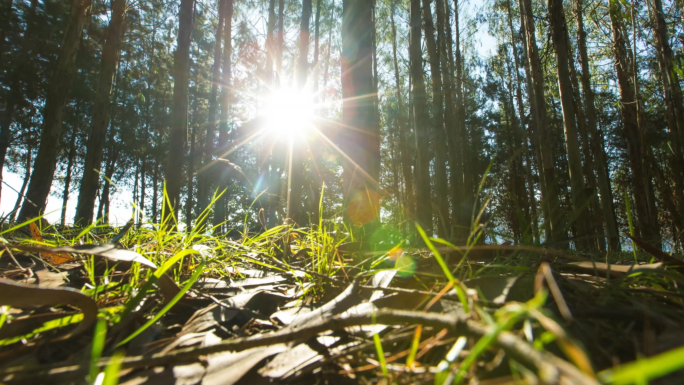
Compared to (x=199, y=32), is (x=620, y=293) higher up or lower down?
lower down

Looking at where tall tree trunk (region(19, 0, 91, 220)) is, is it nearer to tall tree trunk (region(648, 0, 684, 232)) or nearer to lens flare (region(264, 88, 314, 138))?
lens flare (region(264, 88, 314, 138))

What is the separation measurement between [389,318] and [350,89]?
11.7ft

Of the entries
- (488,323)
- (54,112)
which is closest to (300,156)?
(54,112)

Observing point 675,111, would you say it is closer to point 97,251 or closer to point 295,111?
point 97,251

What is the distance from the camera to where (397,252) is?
117 cm

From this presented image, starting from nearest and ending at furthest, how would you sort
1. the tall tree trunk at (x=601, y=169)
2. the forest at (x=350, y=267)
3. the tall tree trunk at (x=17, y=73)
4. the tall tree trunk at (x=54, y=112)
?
1. the forest at (x=350, y=267)
2. the tall tree trunk at (x=601, y=169)
3. the tall tree trunk at (x=54, y=112)
4. the tall tree trunk at (x=17, y=73)

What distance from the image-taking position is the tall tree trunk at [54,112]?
5342 millimetres

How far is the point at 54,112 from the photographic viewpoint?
5715 millimetres

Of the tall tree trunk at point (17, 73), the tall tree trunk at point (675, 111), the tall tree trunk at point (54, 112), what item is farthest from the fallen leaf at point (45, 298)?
the tall tree trunk at point (17, 73)

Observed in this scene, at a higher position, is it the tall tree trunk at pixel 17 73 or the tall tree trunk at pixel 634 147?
the tall tree trunk at pixel 17 73

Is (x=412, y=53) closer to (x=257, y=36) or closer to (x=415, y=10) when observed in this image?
(x=415, y=10)

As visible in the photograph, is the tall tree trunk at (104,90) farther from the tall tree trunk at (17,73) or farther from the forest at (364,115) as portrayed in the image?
the tall tree trunk at (17,73)

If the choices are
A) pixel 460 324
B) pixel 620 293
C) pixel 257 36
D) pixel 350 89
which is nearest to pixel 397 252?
pixel 620 293

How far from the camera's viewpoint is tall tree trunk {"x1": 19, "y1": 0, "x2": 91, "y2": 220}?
534 cm
